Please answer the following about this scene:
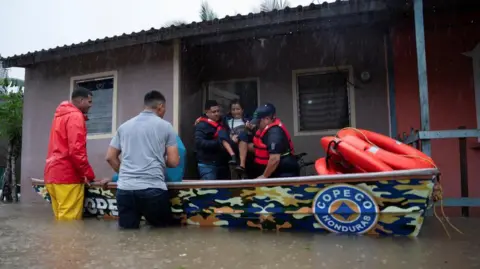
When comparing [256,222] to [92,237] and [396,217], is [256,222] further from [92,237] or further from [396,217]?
[92,237]

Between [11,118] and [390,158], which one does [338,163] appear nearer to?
[390,158]

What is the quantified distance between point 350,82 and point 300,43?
1.22m

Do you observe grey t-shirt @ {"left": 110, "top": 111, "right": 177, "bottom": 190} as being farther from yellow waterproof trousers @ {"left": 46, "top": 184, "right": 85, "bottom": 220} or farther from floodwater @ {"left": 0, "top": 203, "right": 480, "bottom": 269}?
yellow waterproof trousers @ {"left": 46, "top": 184, "right": 85, "bottom": 220}

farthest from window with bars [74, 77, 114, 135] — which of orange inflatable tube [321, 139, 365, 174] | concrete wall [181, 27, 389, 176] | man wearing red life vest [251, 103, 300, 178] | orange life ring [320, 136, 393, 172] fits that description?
orange life ring [320, 136, 393, 172]

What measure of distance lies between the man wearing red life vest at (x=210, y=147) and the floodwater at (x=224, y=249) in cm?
167

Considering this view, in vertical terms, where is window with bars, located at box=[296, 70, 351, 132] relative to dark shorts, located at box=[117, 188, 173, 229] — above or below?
above

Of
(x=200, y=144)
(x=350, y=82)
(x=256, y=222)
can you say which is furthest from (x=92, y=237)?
(x=350, y=82)

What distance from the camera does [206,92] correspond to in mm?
8492

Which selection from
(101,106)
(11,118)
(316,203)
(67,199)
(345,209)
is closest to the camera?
(345,209)

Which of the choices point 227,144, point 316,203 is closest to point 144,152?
point 227,144

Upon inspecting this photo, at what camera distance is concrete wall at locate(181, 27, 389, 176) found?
7.24 m

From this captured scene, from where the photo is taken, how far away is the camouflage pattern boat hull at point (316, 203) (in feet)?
12.5

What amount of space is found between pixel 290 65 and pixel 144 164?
4129 millimetres

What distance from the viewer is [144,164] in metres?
4.62
